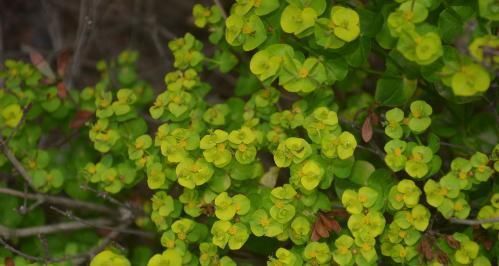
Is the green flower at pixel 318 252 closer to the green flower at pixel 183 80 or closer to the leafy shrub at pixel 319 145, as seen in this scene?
the leafy shrub at pixel 319 145

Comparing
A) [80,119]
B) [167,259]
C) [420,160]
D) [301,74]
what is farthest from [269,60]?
[80,119]

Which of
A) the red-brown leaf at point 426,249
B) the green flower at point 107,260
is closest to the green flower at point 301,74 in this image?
the red-brown leaf at point 426,249

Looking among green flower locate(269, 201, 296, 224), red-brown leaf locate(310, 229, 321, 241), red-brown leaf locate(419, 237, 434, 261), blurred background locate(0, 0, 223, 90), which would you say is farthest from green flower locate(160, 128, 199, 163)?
blurred background locate(0, 0, 223, 90)

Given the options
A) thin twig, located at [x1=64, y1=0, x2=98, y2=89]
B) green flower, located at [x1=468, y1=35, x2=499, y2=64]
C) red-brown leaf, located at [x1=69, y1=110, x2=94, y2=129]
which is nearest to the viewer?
green flower, located at [x1=468, y1=35, x2=499, y2=64]

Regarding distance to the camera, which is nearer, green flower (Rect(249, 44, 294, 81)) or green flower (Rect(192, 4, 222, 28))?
green flower (Rect(249, 44, 294, 81))

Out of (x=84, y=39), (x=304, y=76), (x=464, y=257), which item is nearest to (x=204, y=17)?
(x=304, y=76)

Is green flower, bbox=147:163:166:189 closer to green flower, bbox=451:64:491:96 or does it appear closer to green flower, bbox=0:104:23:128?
green flower, bbox=0:104:23:128

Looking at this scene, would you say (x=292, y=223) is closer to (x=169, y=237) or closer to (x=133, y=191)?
(x=169, y=237)
